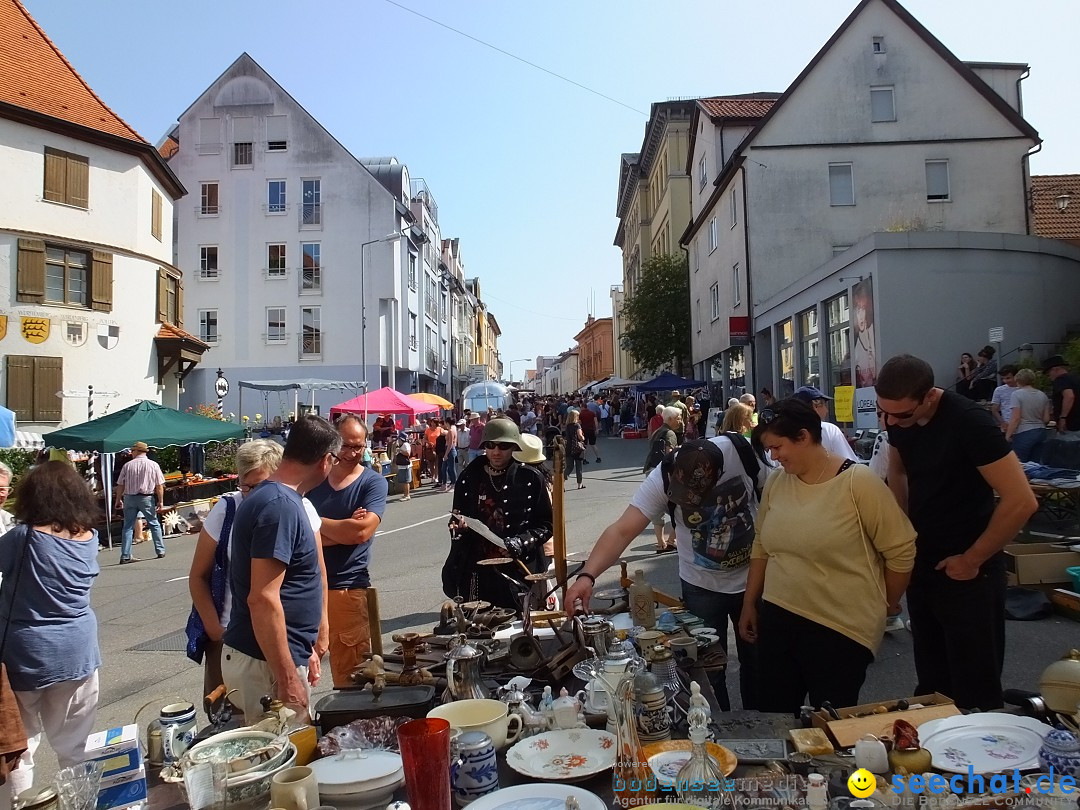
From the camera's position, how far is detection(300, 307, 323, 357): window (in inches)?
1353

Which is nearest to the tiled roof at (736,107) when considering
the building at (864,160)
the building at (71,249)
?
the building at (864,160)

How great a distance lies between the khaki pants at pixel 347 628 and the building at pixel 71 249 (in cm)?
1723

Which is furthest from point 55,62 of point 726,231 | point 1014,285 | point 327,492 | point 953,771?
point 953,771

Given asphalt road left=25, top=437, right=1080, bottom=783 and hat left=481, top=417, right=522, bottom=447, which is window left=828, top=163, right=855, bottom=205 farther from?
hat left=481, top=417, right=522, bottom=447

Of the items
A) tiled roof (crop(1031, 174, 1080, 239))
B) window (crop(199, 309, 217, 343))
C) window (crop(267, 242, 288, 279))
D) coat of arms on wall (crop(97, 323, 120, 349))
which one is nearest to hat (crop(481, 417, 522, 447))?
coat of arms on wall (crop(97, 323, 120, 349))

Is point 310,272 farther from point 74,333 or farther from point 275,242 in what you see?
point 74,333

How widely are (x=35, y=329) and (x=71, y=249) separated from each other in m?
2.45

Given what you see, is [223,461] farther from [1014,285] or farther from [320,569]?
[1014,285]

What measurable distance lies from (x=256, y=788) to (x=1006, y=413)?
11.4m

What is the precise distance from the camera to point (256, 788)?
6.98ft

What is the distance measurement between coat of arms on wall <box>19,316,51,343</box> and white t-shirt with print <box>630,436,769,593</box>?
21258 mm

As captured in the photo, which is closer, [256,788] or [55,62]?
[256,788]

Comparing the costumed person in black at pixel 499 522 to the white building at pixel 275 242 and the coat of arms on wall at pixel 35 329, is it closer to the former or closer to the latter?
the coat of arms on wall at pixel 35 329

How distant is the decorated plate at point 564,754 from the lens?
223 cm
